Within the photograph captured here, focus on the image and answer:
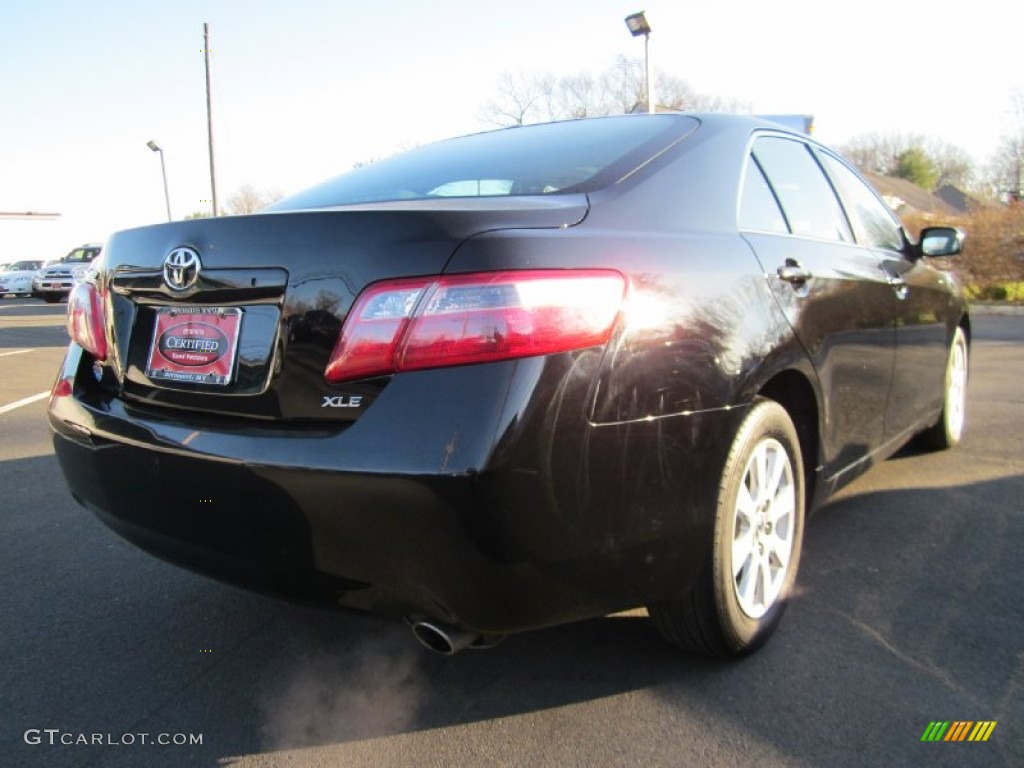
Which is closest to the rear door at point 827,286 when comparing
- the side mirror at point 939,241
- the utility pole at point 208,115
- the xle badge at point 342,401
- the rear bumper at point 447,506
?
the rear bumper at point 447,506

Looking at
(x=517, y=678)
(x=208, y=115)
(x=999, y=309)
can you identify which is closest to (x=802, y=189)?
(x=517, y=678)

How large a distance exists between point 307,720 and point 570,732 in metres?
0.70

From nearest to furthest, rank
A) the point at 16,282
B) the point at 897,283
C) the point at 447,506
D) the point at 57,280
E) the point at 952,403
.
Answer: the point at 447,506, the point at 897,283, the point at 952,403, the point at 57,280, the point at 16,282

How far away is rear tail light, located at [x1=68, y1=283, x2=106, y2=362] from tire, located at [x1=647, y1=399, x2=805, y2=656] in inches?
68.5

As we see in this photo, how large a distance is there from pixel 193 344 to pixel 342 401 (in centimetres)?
54

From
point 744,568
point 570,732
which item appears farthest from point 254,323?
point 744,568

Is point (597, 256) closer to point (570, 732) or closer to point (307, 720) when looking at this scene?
point (570, 732)

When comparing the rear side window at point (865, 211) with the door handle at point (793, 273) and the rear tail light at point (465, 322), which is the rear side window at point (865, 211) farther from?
the rear tail light at point (465, 322)

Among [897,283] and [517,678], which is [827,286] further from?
[517,678]

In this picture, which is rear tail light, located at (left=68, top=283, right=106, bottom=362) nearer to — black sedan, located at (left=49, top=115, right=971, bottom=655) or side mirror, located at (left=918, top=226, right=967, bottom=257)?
black sedan, located at (left=49, top=115, right=971, bottom=655)

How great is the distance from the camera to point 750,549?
8.02 ft

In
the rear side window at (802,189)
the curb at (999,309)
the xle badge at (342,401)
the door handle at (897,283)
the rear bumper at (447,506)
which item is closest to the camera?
the rear bumper at (447,506)

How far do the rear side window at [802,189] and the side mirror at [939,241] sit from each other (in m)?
0.86

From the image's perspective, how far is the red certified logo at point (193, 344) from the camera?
2061mm
